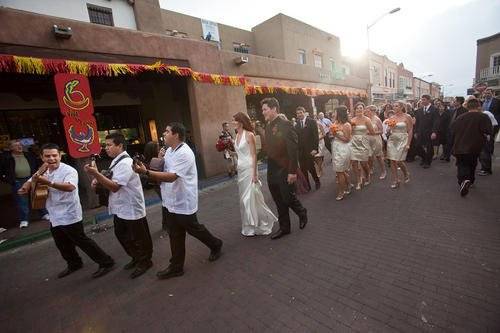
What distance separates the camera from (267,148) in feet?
14.1

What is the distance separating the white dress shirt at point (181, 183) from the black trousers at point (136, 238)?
598 millimetres

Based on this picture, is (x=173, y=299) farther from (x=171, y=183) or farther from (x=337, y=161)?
(x=337, y=161)

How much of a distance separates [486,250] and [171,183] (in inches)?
153

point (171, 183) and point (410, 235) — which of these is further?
point (410, 235)

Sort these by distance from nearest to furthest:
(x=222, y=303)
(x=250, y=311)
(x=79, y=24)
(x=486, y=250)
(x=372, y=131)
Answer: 1. (x=250, y=311)
2. (x=222, y=303)
3. (x=486, y=250)
4. (x=372, y=131)
5. (x=79, y=24)

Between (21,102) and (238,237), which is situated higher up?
(21,102)

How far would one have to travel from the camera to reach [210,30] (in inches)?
687

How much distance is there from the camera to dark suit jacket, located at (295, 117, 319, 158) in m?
6.52

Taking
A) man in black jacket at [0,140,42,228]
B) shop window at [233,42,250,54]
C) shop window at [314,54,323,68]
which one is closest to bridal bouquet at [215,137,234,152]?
man in black jacket at [0,140,42,228]

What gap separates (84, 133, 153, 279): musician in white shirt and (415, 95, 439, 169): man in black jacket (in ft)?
25.8

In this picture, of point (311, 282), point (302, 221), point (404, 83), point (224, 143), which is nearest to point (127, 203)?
point (311, 282)

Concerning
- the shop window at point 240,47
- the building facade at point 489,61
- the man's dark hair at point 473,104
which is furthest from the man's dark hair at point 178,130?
the building facade at point 489,61

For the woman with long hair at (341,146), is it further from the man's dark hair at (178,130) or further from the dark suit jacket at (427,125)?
the dark suit jacket at (427,125)

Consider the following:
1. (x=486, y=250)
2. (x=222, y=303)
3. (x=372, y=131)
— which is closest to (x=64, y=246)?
(x=222, y=303)
